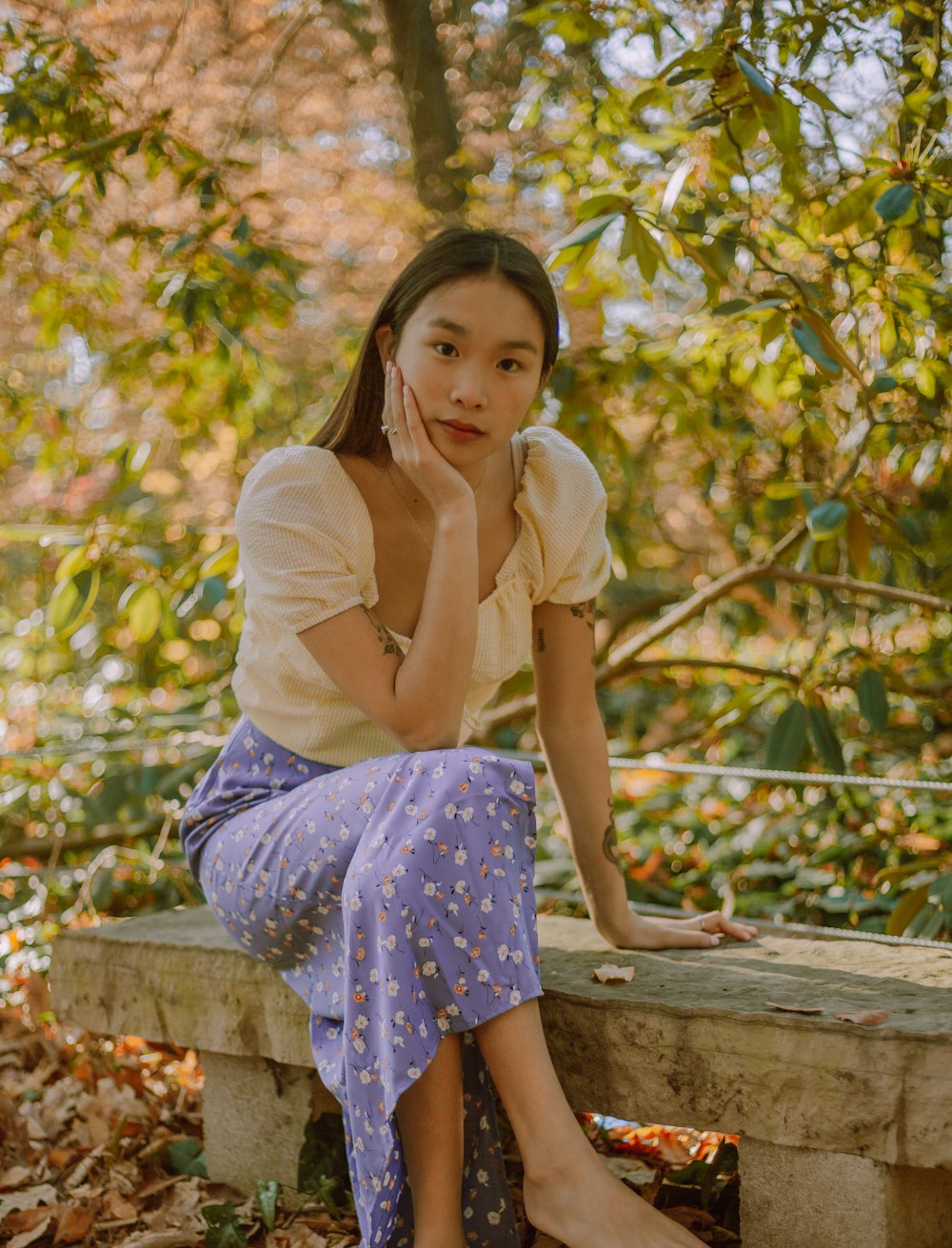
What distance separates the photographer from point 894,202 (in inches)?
82.3

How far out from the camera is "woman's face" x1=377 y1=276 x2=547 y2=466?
186 centimetres

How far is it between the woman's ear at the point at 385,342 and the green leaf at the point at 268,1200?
1.48 m

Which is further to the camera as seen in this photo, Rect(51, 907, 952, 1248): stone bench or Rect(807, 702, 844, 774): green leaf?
Rect(807, 702, 844, 774): green leaf

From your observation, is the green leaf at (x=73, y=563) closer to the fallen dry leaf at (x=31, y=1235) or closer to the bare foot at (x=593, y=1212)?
the fallen dry leaf at (x=31, y=1235)

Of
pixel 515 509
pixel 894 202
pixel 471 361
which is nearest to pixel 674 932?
pixel 515 509

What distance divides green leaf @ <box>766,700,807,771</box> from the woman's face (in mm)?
993

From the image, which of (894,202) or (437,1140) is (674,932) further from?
(894,202)

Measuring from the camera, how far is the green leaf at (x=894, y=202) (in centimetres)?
208

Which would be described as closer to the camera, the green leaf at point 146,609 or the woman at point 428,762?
the woman at point 428,762

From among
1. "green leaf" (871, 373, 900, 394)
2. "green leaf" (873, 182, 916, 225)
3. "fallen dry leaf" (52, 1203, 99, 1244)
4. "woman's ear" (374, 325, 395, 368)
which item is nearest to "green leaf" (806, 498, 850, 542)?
"green leaf" (871, 373, 900, 394)

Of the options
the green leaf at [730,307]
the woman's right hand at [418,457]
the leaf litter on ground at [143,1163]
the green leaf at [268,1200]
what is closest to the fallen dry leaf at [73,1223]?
the leaf litter on ground at [143,1163]

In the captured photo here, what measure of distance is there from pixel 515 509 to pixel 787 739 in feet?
2.79

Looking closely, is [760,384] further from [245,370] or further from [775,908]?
[245,370]

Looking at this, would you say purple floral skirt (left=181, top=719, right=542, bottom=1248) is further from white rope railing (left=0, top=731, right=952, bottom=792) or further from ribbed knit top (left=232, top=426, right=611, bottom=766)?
white rope railing (left=0, top=731, right=952, bottom=792)
